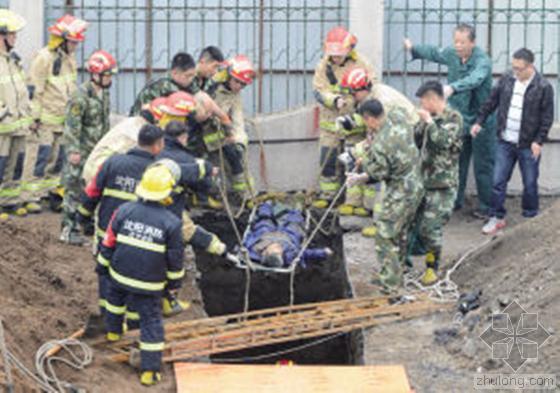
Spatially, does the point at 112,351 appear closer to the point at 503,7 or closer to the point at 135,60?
the point at 135,60

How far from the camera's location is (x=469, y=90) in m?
14.8

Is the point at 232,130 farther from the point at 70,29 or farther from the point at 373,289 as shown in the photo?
the point at 373,289

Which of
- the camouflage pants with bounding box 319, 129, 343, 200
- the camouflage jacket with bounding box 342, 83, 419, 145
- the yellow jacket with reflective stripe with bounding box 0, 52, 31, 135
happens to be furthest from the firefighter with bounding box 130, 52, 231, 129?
the camouflage pants with bounding box 319, 129, 343, 200

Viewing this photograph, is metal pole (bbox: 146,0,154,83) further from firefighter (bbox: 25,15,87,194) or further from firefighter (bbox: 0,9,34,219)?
firefighter (bbox: 0,9,34,219)

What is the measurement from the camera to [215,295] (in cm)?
1341

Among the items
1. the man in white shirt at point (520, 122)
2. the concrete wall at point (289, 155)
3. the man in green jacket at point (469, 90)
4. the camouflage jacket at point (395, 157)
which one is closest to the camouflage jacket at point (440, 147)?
the camouflage jacket at point (395, 157)

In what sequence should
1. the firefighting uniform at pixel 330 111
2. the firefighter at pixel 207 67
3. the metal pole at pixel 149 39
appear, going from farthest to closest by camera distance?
the metal pole at pixel 149 39
the firefighting uniform at pixel 330 111
the firefighter at pixel 207 67

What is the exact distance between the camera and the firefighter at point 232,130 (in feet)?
46.5

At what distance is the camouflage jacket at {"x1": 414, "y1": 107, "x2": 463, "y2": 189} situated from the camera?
1232 centimetres

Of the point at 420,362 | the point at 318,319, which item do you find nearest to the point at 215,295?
the point at 318,319

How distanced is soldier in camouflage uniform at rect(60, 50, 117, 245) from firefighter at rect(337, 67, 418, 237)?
2.59 metres

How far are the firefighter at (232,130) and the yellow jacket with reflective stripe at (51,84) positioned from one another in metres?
1.79

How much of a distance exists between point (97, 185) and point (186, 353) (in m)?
1.62

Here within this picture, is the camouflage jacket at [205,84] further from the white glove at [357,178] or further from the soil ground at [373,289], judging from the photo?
the white glove at [357,178]
